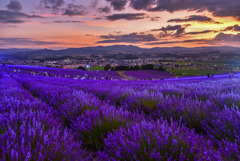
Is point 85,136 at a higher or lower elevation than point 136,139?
lower

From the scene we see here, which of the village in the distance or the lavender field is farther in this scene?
the village in the distance

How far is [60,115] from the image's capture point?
3.03 m

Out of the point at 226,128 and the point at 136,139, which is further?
the point at 226,128

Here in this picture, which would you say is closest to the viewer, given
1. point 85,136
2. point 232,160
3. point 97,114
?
point 232,160

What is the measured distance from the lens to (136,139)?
1.55m

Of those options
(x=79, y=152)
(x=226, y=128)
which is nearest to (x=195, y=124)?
(x=226, y=128)

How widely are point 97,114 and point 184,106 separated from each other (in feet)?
4.78

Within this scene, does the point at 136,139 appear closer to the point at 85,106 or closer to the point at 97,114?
the point at 97,114

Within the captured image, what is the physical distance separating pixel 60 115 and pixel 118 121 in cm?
135

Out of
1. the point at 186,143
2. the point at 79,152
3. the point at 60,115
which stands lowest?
the point at 60,115

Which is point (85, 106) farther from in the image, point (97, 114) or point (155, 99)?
point (155, 99)

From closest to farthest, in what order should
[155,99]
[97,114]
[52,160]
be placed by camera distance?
[52,160], [97,114], [155,99]

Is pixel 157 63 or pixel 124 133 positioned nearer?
pixel 124 133

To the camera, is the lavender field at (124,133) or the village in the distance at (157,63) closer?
the lavender field at (124,133)
